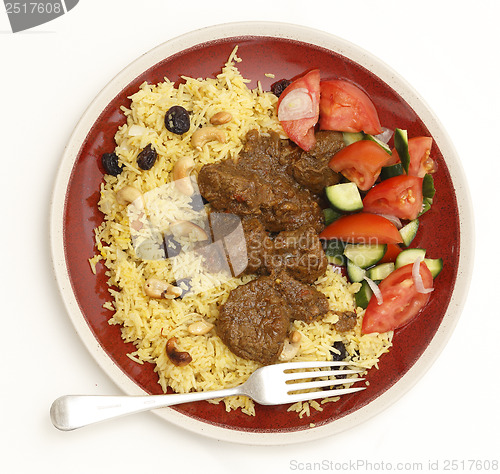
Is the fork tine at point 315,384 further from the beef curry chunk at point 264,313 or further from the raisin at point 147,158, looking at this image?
the raisin at point 147,158

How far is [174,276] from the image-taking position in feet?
14.1

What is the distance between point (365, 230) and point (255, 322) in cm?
115

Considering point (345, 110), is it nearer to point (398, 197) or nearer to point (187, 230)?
point (398, 197)

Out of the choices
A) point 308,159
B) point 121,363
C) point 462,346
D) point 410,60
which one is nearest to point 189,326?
point 121,363

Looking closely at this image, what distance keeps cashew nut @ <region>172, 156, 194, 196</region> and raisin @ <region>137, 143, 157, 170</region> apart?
20 cm

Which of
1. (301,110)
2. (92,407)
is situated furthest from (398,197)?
(92,407)

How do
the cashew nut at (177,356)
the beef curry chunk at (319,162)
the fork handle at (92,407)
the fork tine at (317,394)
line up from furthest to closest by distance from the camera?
the beef curry chunk at (319,162), the fork tine at (317,394), the cashew nut at (177,356), the fork handle at (92,407)

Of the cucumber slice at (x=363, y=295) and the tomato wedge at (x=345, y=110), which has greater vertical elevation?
the tomato wedge at (x=345, y=110)

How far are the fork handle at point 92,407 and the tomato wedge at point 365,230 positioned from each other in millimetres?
1898

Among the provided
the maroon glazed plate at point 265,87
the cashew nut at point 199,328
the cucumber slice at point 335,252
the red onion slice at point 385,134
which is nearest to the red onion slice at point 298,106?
the maroon glazed plate at point 265,87

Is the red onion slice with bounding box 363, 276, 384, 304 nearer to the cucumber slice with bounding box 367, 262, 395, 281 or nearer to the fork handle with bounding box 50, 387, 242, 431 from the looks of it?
the cucumber slice with bounding box 367, 262, 395, 281

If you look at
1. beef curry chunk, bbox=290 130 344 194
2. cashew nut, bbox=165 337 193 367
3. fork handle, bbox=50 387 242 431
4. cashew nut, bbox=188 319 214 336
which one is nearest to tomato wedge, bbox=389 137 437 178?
beef curry chunk, bbox=290 130 344 194

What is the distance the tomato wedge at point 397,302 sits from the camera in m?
4.42

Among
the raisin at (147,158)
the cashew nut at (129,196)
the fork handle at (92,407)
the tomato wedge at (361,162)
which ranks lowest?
the fork handle at (92,407)
